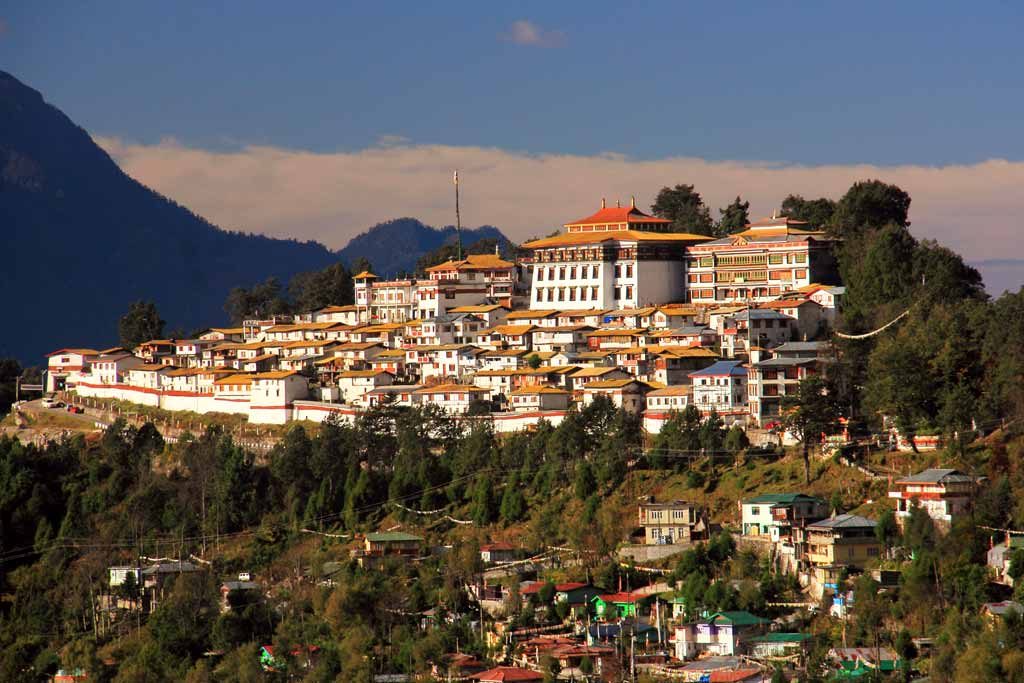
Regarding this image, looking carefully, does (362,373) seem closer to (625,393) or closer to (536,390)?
(536,390)

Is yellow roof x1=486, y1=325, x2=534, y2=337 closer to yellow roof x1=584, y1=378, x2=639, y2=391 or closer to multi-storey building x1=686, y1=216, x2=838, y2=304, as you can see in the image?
multi-storey building x1=686, y1=216, x2=838, y2=304

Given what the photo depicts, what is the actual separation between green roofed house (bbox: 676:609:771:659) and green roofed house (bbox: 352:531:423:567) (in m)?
10.0

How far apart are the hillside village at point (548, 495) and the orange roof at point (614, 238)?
0.64 ft

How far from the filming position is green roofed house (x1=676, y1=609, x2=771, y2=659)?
122ft

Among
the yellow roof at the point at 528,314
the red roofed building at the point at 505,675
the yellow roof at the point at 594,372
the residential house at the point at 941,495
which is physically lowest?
the red roofed building at the point at 505,675

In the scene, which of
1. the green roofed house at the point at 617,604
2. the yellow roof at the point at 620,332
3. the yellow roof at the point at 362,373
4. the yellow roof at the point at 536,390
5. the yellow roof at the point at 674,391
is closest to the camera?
the green roofed house at the point at 617,604

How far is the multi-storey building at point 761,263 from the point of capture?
57562 millimetres

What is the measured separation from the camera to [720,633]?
3741 cm

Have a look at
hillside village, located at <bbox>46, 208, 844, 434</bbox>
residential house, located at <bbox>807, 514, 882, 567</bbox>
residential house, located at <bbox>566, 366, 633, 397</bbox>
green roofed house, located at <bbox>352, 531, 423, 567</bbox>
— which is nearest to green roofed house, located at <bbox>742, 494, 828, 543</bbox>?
residential house, located at <bbox>807, 514, 882, 567</bbox>

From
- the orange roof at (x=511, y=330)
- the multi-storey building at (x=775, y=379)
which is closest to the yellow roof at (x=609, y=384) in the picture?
the multi-storey building at (x=775, y=379)

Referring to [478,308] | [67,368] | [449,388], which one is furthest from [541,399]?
[67,368]

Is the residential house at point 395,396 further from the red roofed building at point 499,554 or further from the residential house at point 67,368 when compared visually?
the residential house at point 67,368

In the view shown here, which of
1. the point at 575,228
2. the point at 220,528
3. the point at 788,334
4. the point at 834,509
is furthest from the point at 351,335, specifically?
the point at 834,509

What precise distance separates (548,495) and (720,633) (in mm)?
10659
